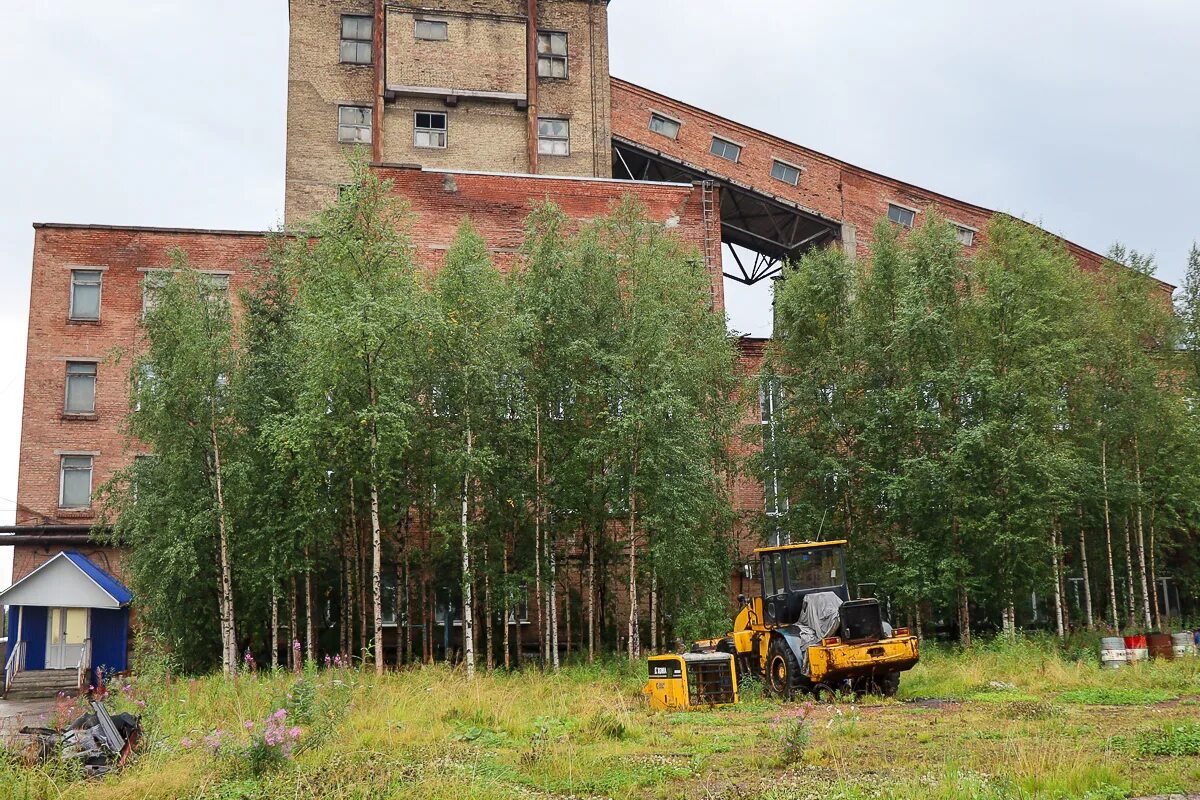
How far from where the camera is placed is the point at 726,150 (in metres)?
38.9

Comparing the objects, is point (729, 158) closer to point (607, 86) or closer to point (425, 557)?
point (607, 86)

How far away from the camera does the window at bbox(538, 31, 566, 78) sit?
38.7 metres

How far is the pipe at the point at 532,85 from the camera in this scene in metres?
37.8

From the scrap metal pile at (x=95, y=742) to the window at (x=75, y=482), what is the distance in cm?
2092

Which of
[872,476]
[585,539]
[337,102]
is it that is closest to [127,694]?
[585,539]

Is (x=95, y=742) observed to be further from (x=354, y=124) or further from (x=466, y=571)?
(x=354, y=124)

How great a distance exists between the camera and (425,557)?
25562mm

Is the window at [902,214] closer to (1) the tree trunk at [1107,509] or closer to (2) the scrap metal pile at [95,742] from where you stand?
(1) the tree trunk at [1107,509]

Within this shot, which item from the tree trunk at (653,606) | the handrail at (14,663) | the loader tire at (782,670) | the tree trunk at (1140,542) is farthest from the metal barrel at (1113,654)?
the handrail at (14,663)

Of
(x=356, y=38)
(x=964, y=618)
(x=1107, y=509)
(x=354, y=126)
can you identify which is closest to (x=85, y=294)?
(x=354, y=126)

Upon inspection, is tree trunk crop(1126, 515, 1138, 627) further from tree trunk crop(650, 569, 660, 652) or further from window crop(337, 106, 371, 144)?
window crop(337, 106, 371, 144)

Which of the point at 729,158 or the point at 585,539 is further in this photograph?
the point at 729,158

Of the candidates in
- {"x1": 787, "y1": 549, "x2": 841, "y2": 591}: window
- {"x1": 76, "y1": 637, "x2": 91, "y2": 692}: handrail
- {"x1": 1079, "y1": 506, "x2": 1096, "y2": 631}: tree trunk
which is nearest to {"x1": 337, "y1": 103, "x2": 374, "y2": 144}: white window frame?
{"x1": 76, "y1": 637, "x2": 91, "y2": 692}: handrail

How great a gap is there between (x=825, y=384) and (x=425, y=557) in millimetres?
10411
